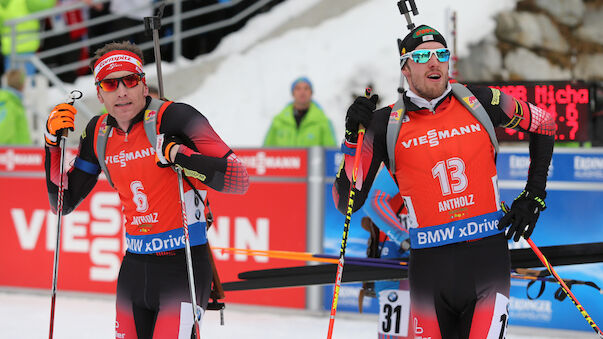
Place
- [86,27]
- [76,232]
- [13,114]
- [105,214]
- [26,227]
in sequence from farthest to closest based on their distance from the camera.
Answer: [86,27], [13,114], [26,227], [76,232], [105,214]

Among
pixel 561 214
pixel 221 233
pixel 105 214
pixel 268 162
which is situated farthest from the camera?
pixel 105 214

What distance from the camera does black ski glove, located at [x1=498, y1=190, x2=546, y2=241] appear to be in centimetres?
386

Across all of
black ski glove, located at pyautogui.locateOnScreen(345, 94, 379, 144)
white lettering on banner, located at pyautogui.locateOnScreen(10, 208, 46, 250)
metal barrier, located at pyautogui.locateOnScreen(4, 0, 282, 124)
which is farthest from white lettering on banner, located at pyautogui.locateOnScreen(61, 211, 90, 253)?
black ski glove, located at pyautogui.locateOnScreen(345, 94, 379, 144)

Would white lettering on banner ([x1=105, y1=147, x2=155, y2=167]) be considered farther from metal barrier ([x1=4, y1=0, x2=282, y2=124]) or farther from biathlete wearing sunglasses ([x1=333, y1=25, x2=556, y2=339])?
metal barrier ([x1=4, y1=0, x2=282, y2=124])

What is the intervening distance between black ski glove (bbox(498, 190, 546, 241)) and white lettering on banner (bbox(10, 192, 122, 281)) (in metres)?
5.98

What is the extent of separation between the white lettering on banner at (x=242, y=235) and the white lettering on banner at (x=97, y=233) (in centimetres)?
116

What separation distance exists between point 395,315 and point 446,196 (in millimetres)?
1643

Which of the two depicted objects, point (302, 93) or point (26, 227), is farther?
point (26, 227)

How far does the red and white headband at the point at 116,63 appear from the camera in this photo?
13.4ft

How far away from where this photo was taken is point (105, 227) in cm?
919

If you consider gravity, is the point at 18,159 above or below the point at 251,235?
above

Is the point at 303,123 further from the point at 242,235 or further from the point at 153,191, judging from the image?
the point at 153,191

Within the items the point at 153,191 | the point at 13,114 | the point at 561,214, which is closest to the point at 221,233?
the point at 13,114

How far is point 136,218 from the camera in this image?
4145 mm
